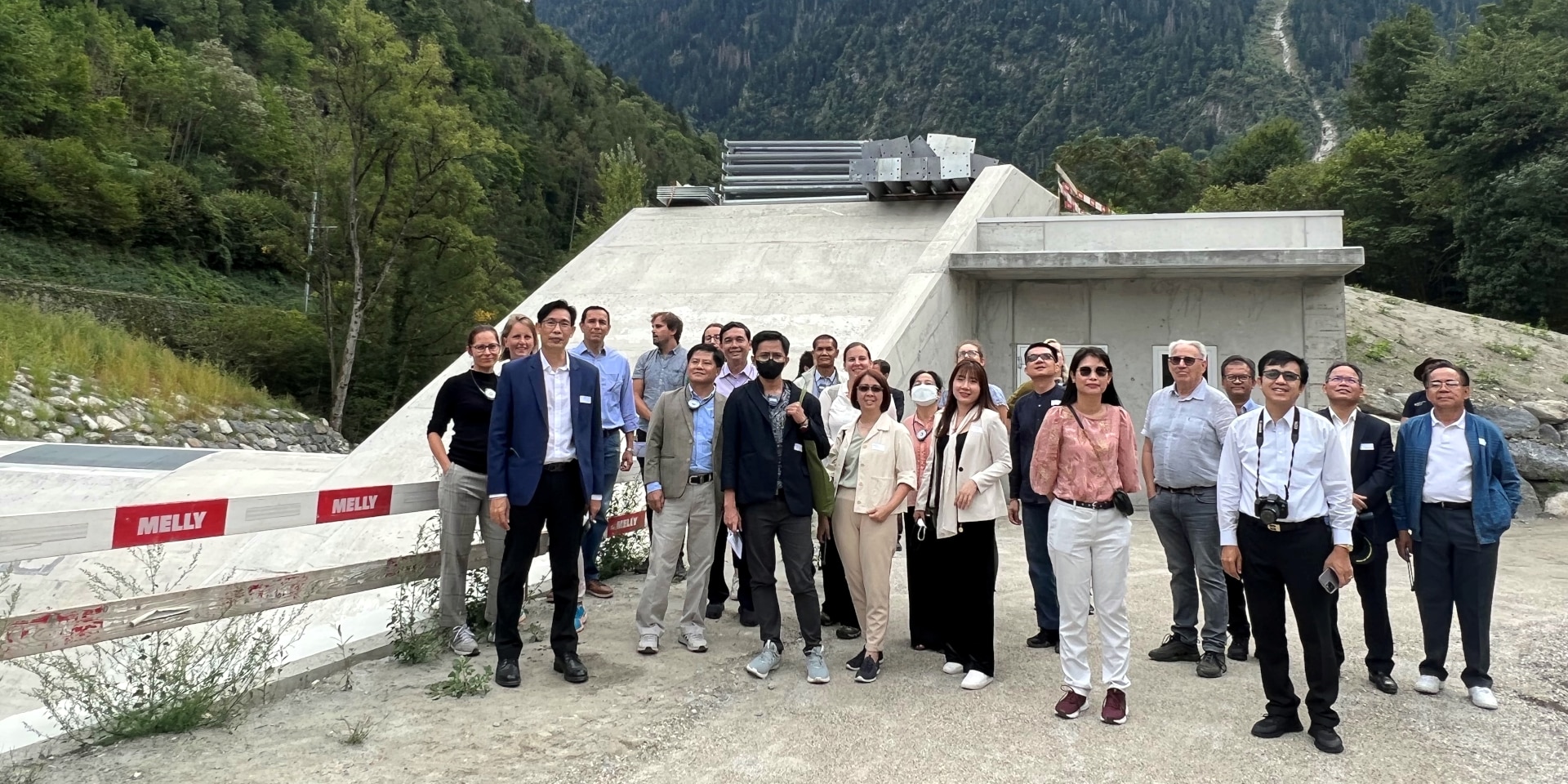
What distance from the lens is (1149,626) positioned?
601cm

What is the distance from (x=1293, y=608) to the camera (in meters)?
3.94

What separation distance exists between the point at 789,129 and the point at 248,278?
149590mm

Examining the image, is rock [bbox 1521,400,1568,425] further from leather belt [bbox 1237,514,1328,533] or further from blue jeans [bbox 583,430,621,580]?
blue jeans [bbox 583,430,621,580]

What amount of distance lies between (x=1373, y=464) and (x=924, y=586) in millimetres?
2420

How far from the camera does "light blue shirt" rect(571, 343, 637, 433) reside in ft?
20.0

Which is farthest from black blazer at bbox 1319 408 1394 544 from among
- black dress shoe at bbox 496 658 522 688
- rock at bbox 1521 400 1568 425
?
rock at bbox 1521 400 1568 425

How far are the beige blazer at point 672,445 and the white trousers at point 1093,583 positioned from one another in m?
1.89

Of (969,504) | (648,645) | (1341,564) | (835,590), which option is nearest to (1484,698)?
(1341,564)

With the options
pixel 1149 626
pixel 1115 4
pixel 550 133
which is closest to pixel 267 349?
pixel 1149 626

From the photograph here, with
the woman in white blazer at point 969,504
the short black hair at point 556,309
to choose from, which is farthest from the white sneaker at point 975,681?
the short black hair at point 556,309

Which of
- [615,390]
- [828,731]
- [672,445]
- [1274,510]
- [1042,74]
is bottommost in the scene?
[828,731]

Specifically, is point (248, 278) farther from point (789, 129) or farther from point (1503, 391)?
point (789, 129)

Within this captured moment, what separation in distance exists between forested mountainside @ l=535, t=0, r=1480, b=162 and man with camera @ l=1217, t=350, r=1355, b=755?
13459 cm

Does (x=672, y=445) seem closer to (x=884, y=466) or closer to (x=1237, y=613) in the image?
(x=884, y=466)
